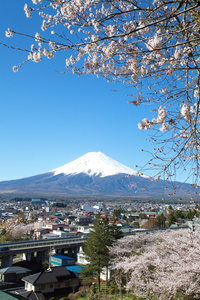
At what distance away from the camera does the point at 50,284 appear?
41.1 ft

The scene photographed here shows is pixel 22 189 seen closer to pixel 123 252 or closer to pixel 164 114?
pixel 123 252

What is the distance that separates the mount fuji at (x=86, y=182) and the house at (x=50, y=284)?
352 ft

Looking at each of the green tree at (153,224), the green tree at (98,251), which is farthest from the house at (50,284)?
the green tree at (153,224)

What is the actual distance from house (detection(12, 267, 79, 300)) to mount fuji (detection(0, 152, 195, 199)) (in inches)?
4229

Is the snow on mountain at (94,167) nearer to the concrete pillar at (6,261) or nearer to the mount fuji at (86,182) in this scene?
the mount fuji at (86,182)

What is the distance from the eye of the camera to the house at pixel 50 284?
11.9 m

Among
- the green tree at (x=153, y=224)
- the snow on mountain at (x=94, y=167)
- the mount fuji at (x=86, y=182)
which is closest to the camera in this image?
the green tree at (x=153, y=224)

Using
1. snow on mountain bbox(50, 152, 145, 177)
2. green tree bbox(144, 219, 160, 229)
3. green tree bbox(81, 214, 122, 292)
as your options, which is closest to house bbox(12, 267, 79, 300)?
green tree bbox(81, 214, 122, 292)

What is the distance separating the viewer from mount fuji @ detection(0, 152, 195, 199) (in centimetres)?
13112

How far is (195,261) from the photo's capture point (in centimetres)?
599

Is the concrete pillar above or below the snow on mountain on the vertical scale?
below

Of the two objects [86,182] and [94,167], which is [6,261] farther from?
[94,167]

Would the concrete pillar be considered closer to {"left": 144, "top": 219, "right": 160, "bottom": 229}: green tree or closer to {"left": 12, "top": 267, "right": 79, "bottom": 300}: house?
{"left": 12, "top": 267, "right": 79, "bottom": 300}: house

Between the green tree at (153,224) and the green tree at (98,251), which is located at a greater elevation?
the green tree at (98,251)
